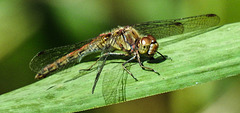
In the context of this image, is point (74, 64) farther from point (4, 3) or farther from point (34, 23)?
point (4, 3)

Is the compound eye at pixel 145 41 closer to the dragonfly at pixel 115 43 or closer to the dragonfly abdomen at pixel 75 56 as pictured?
the dragonfly at pixel 115 43

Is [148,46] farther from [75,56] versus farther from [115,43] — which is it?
[75,56]

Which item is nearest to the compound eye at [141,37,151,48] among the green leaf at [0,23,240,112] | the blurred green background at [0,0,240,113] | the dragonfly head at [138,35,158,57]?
the dragonfly head at [138,35,158,57]

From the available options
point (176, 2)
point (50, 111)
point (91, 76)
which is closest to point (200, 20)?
point (176, 2)

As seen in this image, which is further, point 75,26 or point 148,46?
point 75,26

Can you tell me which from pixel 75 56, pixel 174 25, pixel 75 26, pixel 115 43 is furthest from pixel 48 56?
pixel 174 25

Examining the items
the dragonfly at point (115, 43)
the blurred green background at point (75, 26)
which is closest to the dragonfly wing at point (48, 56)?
the dragonfly at point (115, 43)
